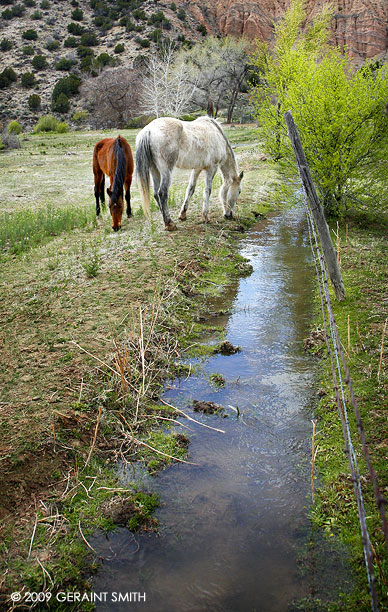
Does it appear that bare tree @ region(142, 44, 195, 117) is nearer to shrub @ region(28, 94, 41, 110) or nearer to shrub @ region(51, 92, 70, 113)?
shrub @ region(51, 92, 70, 113)

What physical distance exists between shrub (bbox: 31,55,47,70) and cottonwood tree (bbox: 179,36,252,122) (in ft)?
63.4

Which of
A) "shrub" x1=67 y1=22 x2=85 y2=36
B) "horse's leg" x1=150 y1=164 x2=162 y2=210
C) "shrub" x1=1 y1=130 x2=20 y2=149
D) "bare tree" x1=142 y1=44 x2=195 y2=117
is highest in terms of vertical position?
"shrub" x1=67 y1=22 x2=85 y2=36

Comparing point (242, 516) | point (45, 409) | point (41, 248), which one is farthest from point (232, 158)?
point (242, 516)

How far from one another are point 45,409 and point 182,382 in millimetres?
1488

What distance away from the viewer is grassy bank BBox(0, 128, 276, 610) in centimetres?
300

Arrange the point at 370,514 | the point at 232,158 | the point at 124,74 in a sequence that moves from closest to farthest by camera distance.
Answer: the point at 370,514
the point at 232,158
the point at 124,74

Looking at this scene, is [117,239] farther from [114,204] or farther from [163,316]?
[163,316]

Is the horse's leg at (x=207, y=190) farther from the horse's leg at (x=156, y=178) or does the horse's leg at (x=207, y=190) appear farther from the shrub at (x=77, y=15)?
the shrub at (x=77, y=15)

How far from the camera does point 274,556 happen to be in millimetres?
2789

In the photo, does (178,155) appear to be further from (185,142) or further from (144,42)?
(144,42)

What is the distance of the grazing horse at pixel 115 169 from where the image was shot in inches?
351

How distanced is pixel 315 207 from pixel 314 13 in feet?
262

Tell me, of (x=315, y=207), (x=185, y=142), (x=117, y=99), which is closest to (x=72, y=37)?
(x=117, y=99)

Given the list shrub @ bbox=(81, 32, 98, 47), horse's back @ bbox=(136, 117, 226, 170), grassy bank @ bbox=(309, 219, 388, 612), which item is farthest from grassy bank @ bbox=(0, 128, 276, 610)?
shrub @ bbox=(81, 32, 98, 47)
